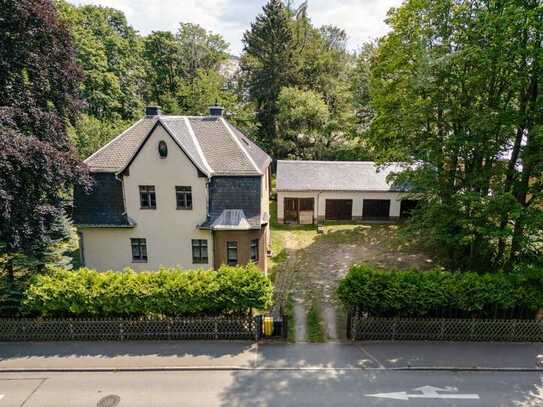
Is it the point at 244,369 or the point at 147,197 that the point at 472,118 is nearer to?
the point at 244,369

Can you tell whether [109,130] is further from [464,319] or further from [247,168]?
[464,319]

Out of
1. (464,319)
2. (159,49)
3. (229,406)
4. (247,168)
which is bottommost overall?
(229,406)

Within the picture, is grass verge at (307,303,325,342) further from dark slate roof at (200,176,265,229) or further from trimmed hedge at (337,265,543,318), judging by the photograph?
dark slate roof at (200,176,265,229)

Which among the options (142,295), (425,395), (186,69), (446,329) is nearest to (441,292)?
(446,329)

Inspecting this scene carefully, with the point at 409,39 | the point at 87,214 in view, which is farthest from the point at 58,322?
the point at 409,39

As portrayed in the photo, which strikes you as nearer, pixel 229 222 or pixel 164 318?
pixel 164 318

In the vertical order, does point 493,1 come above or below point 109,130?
above

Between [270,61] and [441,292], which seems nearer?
[441,292]

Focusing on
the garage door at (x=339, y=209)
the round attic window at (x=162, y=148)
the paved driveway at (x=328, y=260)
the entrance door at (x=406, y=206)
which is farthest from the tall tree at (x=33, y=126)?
the entrance door at (x=406, y=206)
